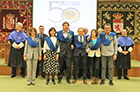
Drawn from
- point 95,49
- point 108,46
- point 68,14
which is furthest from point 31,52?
point 68,14

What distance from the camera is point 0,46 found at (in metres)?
6.21

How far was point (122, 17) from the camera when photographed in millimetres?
6410

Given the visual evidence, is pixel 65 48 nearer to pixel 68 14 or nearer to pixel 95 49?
pixel 95 49

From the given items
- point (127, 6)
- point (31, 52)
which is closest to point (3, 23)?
point (31, 52)

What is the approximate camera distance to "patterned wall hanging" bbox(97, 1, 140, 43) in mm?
6348

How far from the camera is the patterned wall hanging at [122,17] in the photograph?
635 cm

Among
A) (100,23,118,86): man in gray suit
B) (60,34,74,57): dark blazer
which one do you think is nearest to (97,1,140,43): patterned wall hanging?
(100,23,118,86): man in gray suit

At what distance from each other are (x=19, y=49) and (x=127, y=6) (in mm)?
5000

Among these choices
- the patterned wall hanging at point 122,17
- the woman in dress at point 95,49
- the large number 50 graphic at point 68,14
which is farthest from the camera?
the patterned wall hanging at point 122,17

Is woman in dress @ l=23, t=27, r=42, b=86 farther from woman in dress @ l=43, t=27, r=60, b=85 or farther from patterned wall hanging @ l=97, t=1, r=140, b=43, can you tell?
patterned wall hanging @ l=97, t=1, r=140, b=43

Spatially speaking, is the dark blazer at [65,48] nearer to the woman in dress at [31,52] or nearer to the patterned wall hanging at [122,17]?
the woman in dress at [31,52]

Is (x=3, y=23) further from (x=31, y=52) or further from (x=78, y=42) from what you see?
(x=78, y=42)

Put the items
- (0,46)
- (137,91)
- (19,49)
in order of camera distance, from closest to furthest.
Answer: (137,91) → (19,49) → (0,46)

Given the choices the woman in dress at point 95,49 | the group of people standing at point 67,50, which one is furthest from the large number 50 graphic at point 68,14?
the woman in dress at point 95,49
